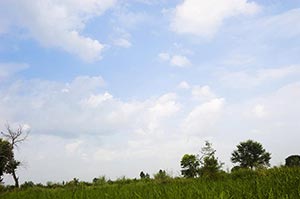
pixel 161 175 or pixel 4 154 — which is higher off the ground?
pixel 4 154

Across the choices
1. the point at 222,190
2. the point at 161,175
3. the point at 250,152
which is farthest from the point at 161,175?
the point at 250,152

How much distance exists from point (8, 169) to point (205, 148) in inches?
1179

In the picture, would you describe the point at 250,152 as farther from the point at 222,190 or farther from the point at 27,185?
the point at 222,190

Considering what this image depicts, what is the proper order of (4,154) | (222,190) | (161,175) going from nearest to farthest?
(222,190), (161,175), (4,154)

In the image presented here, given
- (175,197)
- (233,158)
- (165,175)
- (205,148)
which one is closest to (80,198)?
(175,197)

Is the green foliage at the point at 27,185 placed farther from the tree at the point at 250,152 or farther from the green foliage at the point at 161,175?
the tree at the point at 250,152

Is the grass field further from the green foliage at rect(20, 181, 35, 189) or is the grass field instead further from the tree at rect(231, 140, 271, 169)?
the tree at rect(231, 140, 271, 169)

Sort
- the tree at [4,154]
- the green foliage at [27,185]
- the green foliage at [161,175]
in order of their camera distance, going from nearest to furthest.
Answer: the green foliage at [161,175] < the green foliage at [27,185] < the tree at [4,154]

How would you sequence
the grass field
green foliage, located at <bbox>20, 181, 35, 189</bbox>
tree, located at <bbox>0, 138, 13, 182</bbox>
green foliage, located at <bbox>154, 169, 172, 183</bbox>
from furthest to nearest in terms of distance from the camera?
tree, located at <bbox>0, 138, 13, 182</bbox>
green foliage, located at <bbox>20, 181, 35, 189</bbox>
green foliage, located at <bbox>154, 169, 172, 183</bbox>
the grass field

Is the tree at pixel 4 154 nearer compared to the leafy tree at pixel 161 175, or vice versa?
the leafy tree at pixel 161 175

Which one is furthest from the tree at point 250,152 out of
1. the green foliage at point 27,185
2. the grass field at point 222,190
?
the grass field at point 222,190

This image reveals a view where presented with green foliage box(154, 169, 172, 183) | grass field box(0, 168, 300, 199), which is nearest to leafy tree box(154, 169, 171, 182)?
green foliage box(154, 169, 172, 183)

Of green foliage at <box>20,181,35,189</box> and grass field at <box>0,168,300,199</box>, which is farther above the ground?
green foliage at <box>20,181,35,189</box>

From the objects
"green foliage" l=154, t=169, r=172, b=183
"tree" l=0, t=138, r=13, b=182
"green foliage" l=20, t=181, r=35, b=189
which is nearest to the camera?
"green foliage" l=154, t=169, r=172, b=183
